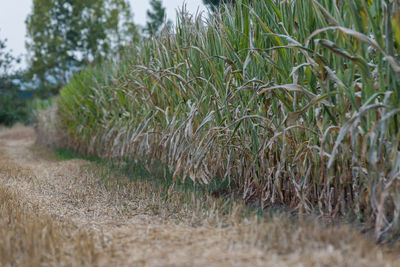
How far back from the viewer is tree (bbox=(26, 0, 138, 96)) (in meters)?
19.3

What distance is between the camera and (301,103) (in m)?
2.29

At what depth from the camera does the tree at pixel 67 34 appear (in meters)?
19.3

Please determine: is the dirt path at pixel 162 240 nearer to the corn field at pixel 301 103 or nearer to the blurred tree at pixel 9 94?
the corn field at pixel 301 103

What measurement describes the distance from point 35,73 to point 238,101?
63.3 ft

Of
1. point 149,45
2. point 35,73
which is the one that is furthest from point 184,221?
point 35,73

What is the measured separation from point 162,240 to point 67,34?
67.9ft

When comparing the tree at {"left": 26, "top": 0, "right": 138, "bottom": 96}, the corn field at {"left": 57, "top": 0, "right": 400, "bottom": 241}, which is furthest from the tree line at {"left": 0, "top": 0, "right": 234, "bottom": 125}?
the corn field at {"left": 57, "top": 0, "right": 400, "bottom": 241}

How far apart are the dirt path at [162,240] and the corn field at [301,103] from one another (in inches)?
11.3

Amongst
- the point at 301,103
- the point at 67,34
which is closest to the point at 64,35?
the point at 67,34

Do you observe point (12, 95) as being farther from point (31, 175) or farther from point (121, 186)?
point (121, 186)

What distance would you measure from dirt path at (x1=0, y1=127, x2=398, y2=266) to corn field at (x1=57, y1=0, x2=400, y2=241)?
0.29 metres

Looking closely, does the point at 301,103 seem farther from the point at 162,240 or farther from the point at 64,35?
the point at 64,35

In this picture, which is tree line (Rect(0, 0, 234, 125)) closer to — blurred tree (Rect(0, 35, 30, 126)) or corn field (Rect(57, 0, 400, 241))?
blurred tree (Rect(0, 35, 30, 126))

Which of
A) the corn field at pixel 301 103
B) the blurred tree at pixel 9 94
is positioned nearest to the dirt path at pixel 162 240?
the corn field at pixel 301 103
